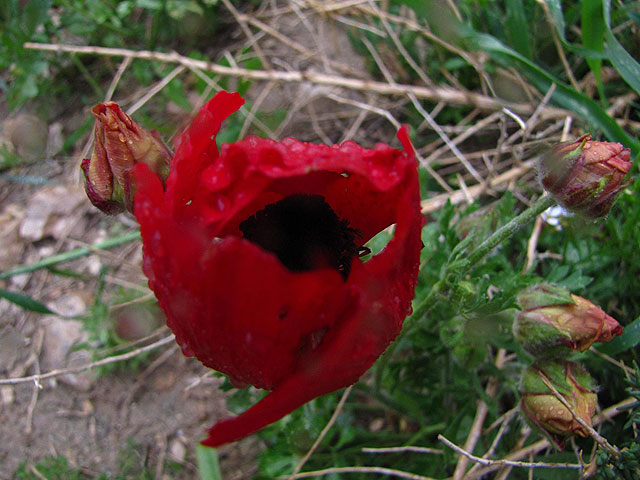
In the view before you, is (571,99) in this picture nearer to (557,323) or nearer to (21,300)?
(557,323)

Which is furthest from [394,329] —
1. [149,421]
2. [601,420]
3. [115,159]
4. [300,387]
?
[149,421]

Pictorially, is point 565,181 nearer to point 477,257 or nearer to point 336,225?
point 477,257

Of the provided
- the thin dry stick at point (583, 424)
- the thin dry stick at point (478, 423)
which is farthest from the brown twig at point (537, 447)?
the thin dry stick at point (583, 424)

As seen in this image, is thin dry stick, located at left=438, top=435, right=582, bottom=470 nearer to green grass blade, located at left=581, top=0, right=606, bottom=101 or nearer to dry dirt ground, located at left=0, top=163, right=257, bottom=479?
dry dirt ground, located at left=0, top=163, right=257, bottom=479

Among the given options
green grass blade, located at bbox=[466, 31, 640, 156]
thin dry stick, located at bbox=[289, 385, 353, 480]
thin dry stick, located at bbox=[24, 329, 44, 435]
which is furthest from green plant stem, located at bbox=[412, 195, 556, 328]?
thin dry stick, located at bbox=[24, 329, 44, 435]

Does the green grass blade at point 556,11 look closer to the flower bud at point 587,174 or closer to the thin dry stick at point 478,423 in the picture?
the flower bud at point 587,174
